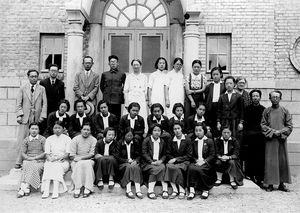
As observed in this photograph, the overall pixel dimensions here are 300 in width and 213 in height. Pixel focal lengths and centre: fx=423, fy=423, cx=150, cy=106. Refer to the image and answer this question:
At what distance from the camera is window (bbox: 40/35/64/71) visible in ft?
35.6

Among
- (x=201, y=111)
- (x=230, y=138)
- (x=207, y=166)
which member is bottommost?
(x=207, y=166)

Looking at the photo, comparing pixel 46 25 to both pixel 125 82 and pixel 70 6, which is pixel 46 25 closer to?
pixel 70 6

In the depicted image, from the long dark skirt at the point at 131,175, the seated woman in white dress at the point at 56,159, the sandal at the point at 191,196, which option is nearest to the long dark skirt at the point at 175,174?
the sandal at the point at 191,196

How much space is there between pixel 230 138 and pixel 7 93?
5868 mm

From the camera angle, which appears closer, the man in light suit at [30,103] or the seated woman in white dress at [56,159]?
the seated woman in white dress at [56,159]

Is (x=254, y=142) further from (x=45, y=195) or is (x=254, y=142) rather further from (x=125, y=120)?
(x=45, y=195)

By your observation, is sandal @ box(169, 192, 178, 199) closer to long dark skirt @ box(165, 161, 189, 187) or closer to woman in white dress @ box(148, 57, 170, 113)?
long dark skirt @ box(165, 161, 189, 187)

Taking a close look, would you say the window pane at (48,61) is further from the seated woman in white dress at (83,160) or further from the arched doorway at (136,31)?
the seated woman in white dress at (83,160)

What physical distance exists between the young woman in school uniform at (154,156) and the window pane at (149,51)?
340 cm

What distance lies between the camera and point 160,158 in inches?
294

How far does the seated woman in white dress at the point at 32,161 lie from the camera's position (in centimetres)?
720

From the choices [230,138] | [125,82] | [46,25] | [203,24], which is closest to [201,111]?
[230,138]

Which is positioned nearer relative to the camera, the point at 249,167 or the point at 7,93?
the point at 249,167

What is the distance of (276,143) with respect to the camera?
26.1 ft
